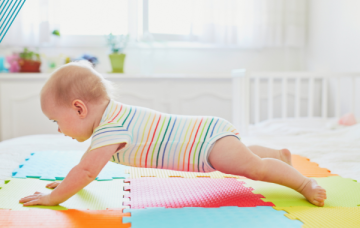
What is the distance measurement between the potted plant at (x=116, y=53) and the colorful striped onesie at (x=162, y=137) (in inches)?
63.7

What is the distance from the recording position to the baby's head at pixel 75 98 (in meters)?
0.79

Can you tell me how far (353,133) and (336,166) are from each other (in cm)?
57

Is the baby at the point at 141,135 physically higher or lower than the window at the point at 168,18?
lower

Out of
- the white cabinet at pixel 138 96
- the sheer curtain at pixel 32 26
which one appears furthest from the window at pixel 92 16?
the white cabinet at pixel 138 96

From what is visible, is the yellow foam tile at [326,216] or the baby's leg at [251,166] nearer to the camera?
the yellow foam tile at [326,216]

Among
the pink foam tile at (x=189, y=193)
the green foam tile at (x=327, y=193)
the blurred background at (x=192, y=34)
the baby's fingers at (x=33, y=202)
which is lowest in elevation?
the green foam tile at (x=327, y=193)

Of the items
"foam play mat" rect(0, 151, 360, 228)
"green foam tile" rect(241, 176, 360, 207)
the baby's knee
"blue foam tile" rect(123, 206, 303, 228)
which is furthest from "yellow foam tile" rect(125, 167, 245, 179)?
"blue foam tile" rect(123, 206, 303, 228)

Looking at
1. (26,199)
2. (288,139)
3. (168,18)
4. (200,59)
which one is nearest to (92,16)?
(168,18)

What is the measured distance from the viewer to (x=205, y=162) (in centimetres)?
85

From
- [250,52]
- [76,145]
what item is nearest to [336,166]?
[76,145]

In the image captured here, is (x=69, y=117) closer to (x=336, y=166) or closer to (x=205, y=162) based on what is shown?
(x=205, y=162)

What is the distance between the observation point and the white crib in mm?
1881

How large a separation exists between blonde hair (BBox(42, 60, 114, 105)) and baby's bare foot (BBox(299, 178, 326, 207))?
570mm

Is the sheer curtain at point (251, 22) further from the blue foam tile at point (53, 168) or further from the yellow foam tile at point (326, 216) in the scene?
the yellow foam tile at point (326, 216)
